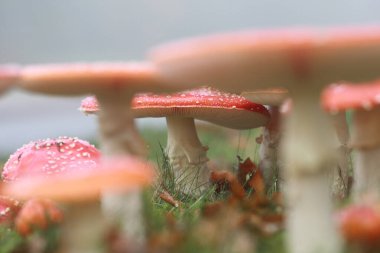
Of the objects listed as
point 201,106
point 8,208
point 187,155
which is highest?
point 201,106

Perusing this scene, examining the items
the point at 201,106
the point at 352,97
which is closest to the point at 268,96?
the point at 201,106

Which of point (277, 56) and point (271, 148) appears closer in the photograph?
point (277, 56)

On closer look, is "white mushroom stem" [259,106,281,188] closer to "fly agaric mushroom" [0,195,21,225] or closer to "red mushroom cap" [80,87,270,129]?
"red mushroom cap" [80,87,270,129]

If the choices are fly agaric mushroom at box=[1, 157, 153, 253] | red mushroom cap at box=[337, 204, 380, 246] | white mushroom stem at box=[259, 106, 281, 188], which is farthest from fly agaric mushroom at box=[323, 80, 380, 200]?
fly agaric mushroom at box=[1, 157, 153, 253]

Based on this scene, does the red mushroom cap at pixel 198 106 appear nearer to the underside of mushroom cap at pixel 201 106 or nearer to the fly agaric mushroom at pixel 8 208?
the underside of mushroom cap at pixel 201 106

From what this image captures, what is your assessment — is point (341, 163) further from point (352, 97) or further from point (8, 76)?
point (8, 76)
